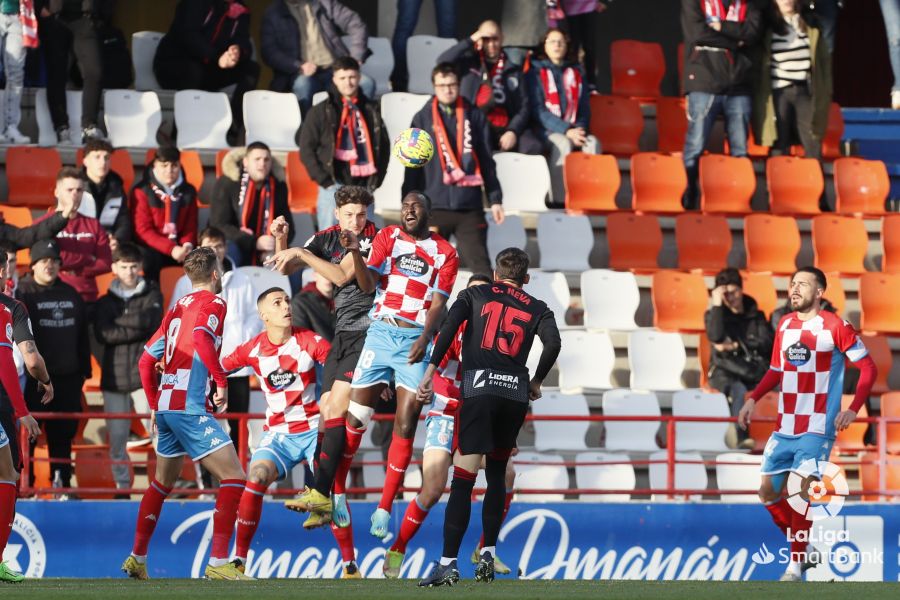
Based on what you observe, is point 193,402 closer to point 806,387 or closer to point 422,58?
point 806,387

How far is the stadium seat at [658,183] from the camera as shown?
15516mm

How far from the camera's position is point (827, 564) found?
12484mm

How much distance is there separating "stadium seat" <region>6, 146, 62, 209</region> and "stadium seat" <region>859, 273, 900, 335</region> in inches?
291

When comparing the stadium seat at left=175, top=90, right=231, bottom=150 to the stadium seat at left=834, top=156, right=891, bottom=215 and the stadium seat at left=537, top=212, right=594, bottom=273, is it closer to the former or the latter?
the stadium seat at left=537, top=212, right=594, bottom=273

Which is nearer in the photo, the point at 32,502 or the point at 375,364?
the point at 375,364

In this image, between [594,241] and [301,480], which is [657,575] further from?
[594,241]

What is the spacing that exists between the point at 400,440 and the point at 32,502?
3.03 metres

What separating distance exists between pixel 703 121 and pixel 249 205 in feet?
15.6

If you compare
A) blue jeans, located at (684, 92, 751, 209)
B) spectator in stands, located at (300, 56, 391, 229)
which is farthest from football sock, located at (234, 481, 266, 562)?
blue jeans, located at (684, 92, 751, 209)

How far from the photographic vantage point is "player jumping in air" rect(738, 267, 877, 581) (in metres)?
10.6

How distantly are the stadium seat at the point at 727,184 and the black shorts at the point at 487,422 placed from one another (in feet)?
23.9

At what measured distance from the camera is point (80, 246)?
40.7 ft

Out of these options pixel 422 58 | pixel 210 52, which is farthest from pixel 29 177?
pixel 422 58

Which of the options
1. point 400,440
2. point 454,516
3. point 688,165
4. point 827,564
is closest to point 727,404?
point 827,564
